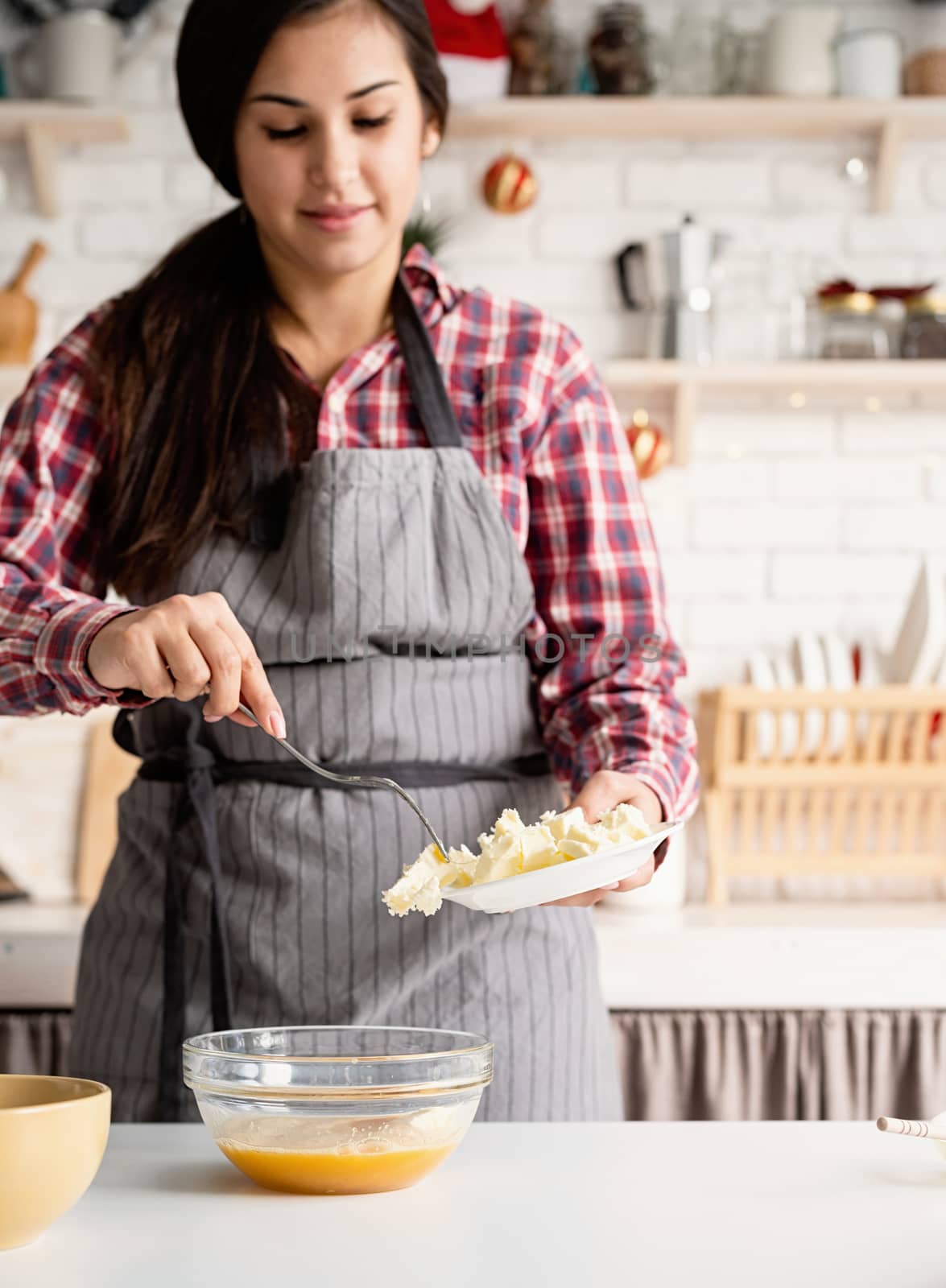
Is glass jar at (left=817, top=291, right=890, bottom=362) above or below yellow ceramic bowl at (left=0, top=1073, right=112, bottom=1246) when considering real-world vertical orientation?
above

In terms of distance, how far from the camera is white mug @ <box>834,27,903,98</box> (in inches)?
95.7

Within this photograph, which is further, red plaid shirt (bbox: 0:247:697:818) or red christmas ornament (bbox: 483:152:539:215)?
red christmas ornament (bbox: 483:152:539:215)

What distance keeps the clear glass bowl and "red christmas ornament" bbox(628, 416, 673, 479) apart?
5.78 feet

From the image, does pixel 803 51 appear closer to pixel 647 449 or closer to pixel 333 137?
pixel 647 449

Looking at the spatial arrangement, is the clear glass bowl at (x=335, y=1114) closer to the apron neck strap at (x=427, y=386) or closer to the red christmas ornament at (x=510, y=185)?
the apron neck strap at (x=427, y=386)

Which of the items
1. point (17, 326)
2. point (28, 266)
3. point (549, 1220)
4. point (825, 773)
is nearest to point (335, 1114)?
point (549, 1220)

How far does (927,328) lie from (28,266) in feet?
5.07

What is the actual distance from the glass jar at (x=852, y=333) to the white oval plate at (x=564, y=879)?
5.68 ft

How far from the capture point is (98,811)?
2279 mm

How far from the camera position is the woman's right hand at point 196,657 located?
3.01 ft

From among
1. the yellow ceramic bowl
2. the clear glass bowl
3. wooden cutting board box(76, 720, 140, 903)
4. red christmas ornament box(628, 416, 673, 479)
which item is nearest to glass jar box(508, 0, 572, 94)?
red christmas ornament box(628, 416, 673, 479)

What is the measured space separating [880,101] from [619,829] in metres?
1.93

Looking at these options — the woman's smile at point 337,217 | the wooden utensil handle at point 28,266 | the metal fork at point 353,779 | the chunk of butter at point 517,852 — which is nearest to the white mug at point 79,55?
the wooden utensil handle at point 28,266

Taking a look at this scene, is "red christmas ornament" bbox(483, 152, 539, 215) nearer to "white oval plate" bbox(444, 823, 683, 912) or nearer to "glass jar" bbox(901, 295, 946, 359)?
"glass jar" bbox(901, 295, 946, 359)
